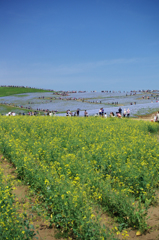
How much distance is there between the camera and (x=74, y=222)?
5.33 m

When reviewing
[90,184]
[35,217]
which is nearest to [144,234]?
[90,184]

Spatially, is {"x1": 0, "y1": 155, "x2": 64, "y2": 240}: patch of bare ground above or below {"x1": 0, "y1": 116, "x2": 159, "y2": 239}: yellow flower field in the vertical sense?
below

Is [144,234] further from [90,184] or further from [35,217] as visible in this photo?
[35,217]

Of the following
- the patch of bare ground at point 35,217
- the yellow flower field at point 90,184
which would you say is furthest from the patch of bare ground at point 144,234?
the patch of bare ground at point 35,217

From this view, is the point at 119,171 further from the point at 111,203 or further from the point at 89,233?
the point at 89,233

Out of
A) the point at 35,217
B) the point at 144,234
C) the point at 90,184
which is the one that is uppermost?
the point at 90,184

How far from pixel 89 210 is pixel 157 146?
656 centimetres

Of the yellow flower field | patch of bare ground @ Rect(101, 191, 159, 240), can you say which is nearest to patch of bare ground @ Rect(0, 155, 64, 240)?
A: the yellow flower field

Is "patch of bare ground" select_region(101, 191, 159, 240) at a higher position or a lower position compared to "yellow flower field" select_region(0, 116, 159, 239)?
lower

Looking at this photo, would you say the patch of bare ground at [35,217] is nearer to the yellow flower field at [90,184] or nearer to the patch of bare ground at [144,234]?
the yellow flower field at [90,184]

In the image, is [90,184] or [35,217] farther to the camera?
[90,184]

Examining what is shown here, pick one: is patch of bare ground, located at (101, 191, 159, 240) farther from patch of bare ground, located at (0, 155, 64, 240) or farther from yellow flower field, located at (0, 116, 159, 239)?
patch of bare ground, located at (0, 155, 64, 240)

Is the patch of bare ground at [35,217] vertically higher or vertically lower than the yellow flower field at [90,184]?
lower

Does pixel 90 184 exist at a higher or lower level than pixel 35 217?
higher
